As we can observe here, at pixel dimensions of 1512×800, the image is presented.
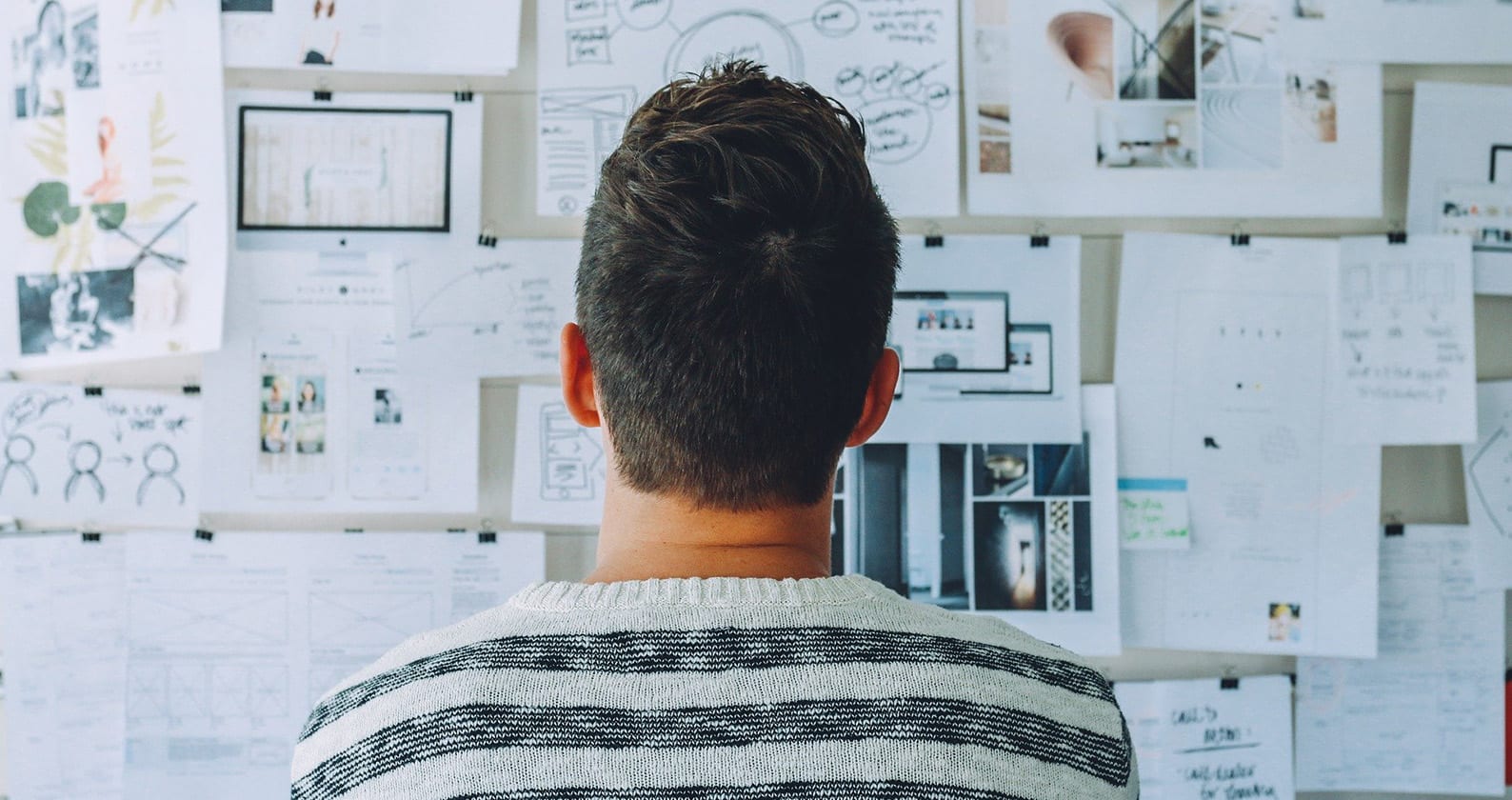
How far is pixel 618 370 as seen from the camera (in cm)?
64

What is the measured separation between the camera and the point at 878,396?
701 millimetres

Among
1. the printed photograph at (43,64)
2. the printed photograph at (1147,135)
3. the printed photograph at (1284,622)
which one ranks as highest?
the printed photograph at (43,64)

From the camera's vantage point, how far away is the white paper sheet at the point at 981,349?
1.26 metres

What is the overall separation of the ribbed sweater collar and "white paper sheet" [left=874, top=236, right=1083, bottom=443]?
26.8 inches

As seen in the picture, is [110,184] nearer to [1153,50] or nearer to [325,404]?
[325,404]

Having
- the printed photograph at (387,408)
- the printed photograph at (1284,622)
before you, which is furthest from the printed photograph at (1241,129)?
the printed photograph at (387,408)

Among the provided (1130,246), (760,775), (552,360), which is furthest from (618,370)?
(1130,246)

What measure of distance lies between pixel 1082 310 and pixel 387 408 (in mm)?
823

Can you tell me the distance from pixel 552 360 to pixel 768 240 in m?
0.70

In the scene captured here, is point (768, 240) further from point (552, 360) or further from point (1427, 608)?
point (1427, 608)

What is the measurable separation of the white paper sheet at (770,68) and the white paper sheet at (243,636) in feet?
1.56

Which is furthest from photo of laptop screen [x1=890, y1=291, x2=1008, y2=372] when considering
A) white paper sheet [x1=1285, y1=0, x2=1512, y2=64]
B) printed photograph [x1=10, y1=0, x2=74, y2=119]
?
printed photograph [x1=10, y1=0, x2=74, y2=119]

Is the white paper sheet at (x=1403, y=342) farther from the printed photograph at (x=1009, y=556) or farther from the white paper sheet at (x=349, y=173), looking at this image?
the white paper sheet at (x=349, y=173)

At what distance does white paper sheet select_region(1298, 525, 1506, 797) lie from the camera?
1306 mm
